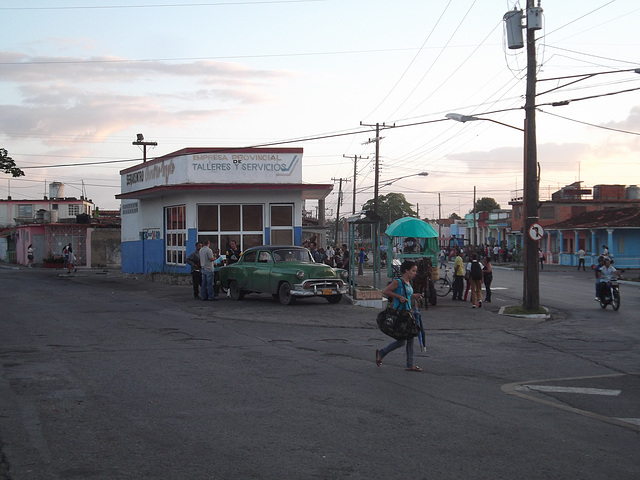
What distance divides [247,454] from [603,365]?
7.85 meters

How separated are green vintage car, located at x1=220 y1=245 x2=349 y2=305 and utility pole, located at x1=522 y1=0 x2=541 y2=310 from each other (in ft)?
17.6

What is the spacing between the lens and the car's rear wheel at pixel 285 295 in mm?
19438

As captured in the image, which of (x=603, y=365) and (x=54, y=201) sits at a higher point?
(x=54, y=201)

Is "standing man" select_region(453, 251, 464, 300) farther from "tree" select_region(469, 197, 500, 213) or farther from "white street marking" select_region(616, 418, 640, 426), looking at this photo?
"tree" select_region(469, 197, 500, 213)

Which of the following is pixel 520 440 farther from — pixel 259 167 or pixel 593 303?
pixel 259 167

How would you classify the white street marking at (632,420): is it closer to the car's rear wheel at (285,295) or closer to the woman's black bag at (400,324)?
the woman's black bag at (400,324)

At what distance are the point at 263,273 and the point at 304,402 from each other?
12.6 m

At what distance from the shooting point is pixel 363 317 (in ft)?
57.1

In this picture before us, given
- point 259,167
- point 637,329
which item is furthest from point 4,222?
point 637,329

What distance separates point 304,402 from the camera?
7.88 meters

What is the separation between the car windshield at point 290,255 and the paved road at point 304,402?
4403 mm

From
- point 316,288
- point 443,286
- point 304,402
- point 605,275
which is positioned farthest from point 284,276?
point 304,402

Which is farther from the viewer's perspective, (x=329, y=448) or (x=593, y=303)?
(x=593, y=303)

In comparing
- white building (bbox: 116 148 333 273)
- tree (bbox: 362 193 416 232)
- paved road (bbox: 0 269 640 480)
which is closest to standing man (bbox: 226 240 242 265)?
white building (bbox: 116 148 333 273)
